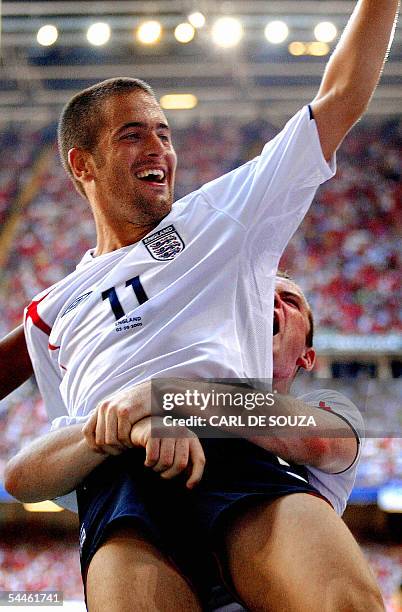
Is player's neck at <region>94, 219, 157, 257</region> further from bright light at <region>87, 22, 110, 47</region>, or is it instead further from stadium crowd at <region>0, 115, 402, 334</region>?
stadium crowd at <region>0, 115, 402, 334</region>

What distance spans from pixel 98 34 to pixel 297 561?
12.5 ft

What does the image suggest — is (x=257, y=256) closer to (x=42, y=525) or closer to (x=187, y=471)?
(x=187, y=471)

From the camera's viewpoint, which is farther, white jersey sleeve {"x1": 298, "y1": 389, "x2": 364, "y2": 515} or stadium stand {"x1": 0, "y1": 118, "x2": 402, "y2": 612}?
stadium stand {"x1": 0, "y1": 118, "x2": 402, "y2": 612}

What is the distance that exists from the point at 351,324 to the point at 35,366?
12.7 feet

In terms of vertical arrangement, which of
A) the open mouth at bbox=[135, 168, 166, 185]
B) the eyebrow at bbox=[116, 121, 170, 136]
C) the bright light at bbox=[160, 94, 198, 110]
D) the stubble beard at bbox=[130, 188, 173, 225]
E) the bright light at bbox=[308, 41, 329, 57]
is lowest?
the stubble beard at bbox=[130, 188, 173, 225]

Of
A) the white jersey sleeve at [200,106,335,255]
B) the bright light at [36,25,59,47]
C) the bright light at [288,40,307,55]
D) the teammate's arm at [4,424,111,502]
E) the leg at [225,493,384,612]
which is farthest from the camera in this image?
the bright light at [288,40,307,55]

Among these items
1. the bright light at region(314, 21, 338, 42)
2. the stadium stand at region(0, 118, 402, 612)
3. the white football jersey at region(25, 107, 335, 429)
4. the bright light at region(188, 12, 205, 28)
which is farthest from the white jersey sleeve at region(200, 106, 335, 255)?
the stadium stand at region(0, 118, 402, 612)

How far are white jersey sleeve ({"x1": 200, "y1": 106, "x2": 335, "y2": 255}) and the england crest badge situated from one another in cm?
6

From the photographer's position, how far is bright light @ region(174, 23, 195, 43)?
404 cm

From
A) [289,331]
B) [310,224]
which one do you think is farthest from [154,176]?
[310,224]

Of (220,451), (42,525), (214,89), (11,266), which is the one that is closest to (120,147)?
(220,451)

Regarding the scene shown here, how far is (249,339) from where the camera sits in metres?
0.89

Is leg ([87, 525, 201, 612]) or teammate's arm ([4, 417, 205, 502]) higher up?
teammate's arm ([4, 417, 205, 502])

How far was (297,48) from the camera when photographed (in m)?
4.26
